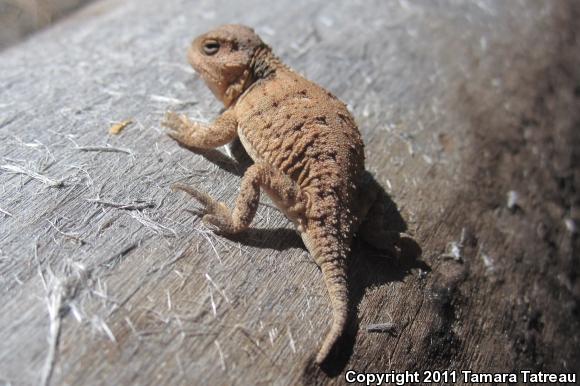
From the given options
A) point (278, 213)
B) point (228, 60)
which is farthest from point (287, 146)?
point (228, 60)

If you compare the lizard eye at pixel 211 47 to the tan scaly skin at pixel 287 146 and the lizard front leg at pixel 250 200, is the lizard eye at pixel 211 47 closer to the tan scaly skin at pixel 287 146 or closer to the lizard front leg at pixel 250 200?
the tan scaly skin at pixel 287 146

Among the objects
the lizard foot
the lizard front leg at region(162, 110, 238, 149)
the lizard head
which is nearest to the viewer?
the lizard foot

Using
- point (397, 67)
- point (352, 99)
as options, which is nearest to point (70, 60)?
point (352, 99)

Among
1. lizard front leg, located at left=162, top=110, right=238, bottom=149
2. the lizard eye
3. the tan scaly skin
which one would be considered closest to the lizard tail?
the tan scaly skin

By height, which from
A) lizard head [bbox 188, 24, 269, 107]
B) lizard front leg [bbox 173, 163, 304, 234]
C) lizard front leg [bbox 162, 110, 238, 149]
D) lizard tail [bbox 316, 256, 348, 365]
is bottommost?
lizard tail [bbox 316, 256, 348, 365]

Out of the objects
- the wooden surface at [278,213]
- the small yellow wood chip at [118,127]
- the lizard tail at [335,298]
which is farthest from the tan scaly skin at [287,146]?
the small yellow wood chip at [118,127]

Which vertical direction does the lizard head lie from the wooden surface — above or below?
above

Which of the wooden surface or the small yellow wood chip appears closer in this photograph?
the wooden surface

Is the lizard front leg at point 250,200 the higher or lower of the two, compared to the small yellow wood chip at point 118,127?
lower

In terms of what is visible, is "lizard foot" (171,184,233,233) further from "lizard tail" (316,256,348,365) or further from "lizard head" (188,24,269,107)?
"lizard head" (188,24,269,107)
